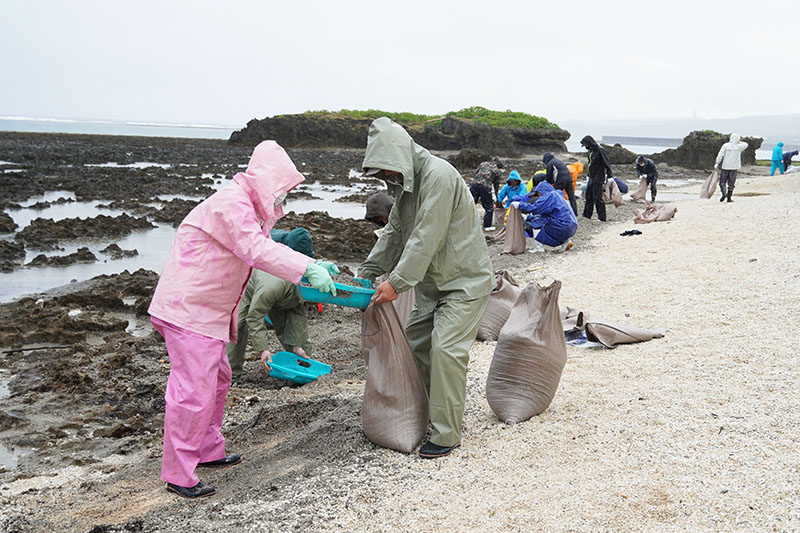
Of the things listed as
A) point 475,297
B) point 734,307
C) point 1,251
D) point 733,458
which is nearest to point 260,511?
point 475,297

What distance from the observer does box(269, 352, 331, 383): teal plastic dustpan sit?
5.61 meters

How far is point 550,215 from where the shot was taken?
10547mm

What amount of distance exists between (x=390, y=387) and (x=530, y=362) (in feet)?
2.96

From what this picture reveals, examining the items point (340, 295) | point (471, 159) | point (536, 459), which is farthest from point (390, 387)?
point (471, 159)

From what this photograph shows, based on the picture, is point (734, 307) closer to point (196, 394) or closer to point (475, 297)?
Result: point (475, 297)

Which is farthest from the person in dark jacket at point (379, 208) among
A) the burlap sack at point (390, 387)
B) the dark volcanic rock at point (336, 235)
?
the dark volcanic rock at point (336, 235)

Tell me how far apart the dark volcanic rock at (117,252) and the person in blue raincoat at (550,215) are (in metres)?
6.80

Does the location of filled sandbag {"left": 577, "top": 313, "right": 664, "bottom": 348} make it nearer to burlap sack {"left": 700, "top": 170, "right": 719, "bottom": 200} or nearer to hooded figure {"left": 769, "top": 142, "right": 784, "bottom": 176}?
burlap sack {"left": 700, "top": 170, "right": 719, "bottom": 200}

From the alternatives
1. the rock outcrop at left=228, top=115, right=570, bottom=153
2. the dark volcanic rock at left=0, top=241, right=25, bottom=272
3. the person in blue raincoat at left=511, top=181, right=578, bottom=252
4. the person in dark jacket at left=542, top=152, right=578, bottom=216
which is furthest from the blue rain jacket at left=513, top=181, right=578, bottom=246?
the rock outcrop at left=228, top=115, right=570, bottom=153

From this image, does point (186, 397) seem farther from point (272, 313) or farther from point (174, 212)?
point (174, 212)

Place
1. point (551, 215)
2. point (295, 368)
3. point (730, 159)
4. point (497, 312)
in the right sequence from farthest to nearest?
point (730, 159) < point (551, 215) < point (497, 312) < point (295, 368)

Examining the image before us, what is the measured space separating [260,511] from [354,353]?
3495 mm

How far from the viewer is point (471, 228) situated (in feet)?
12.0

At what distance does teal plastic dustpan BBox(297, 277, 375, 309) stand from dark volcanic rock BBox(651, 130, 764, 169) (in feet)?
124
